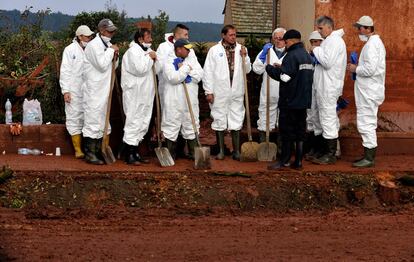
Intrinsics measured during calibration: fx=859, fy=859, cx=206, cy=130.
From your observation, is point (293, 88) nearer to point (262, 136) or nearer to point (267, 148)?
point (267, 148)

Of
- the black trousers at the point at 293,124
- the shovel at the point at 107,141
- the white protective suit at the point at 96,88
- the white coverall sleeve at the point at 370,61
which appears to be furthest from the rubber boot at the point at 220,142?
the white coverall sleeve at the point at 370,61

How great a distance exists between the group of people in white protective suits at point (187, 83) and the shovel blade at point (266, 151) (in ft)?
1.26

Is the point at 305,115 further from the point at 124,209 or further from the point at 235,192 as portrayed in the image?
the point at 124,209

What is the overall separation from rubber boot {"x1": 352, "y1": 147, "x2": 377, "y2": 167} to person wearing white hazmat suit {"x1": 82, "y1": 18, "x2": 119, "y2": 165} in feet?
12.5

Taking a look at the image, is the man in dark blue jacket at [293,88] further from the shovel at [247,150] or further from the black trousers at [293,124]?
the shovel at [247,150]

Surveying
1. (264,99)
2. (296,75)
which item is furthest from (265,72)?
(296,75)

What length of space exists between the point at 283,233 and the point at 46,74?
5973mm

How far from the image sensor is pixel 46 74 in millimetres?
14156

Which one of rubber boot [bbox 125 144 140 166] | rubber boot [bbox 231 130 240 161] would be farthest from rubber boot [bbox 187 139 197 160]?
rubber boot [bbox 125 144 140 166]

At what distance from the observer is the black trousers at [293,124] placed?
12172 mm

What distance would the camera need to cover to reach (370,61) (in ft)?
40.4

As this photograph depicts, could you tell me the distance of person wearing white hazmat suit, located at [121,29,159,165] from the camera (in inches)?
485

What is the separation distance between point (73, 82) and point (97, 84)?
47 centimetres

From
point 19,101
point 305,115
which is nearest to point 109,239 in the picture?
point 305,115
